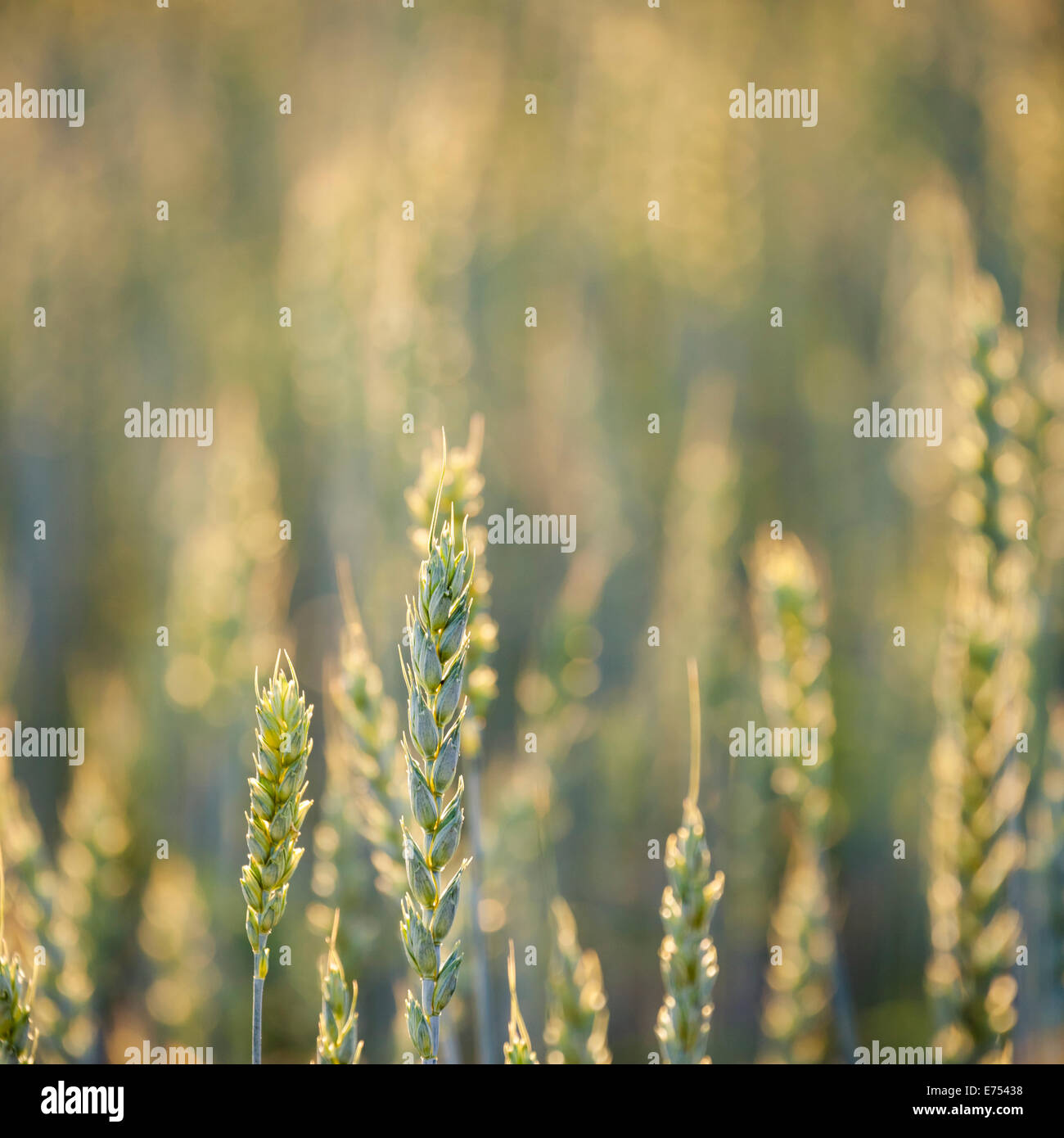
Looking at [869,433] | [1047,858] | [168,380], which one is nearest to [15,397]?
[168,380]

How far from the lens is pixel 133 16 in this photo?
4039 mm

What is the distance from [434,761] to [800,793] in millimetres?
1052

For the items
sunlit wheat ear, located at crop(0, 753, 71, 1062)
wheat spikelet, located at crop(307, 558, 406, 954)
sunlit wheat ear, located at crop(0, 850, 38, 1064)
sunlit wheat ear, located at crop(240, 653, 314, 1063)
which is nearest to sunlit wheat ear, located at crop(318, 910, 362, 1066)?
sunlit wheat ear, located at crop(240, 653, 314, 1063)

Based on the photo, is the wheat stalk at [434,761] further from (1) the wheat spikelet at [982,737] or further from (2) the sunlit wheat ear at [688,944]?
(1) the wheat spikelet at [982,737]

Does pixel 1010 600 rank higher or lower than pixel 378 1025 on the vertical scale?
higher

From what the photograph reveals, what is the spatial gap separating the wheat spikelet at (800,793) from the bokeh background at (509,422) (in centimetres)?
46

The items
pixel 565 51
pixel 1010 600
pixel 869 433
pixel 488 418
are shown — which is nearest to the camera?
pixel 1010 600

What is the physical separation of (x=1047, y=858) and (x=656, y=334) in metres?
2.86

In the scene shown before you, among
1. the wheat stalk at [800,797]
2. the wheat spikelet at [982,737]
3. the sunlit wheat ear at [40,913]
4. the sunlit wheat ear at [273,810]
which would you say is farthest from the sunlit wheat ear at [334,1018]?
the wheat spikelet at [982,737]

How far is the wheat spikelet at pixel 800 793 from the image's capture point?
1.70 metres

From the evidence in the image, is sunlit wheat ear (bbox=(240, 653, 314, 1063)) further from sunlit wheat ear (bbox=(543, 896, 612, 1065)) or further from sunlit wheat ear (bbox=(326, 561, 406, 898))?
sunlit wheat ear (bbox=(543, 896, 612, 1065))

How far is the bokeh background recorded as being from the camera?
2.21 metres

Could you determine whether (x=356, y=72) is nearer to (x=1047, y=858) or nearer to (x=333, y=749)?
(x=333, y=749)

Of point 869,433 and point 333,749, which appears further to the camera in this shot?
point 869,433
